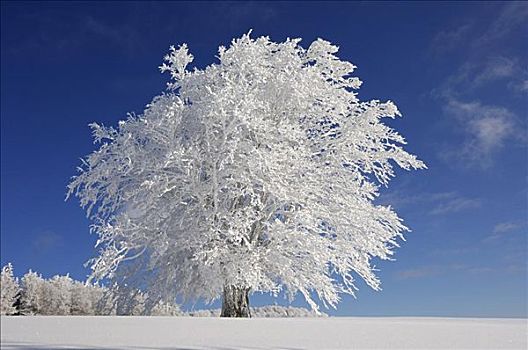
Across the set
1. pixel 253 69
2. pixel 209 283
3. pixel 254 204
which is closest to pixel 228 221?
pixel 254 204

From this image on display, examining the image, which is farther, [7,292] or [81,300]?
[81,300]

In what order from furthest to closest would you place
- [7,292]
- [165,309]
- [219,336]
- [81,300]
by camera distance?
[81,300] → [165,309] → [7,292] → [219,336]

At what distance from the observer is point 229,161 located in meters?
14.6

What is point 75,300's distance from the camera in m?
17.9

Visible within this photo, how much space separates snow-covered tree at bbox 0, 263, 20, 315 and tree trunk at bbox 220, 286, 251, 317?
18.7ft

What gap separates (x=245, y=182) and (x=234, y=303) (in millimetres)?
3727

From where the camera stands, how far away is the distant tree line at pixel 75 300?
15727mm

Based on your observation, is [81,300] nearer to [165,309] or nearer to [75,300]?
[75,300]

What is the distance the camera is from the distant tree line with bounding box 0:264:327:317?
1573 centimetres

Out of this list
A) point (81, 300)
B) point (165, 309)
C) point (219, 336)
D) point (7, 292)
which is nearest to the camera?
point (219, 336)

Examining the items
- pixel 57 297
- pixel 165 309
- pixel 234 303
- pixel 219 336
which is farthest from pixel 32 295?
pixel 219 336

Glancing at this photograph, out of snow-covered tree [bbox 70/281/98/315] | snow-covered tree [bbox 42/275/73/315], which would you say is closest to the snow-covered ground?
snow-covered tree [bbox 42/275/73/315]

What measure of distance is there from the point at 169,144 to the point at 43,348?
1046cm

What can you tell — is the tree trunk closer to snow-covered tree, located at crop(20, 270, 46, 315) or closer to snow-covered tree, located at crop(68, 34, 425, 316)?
snow-covered tree, located at crop(68, 34, 425, 316)
